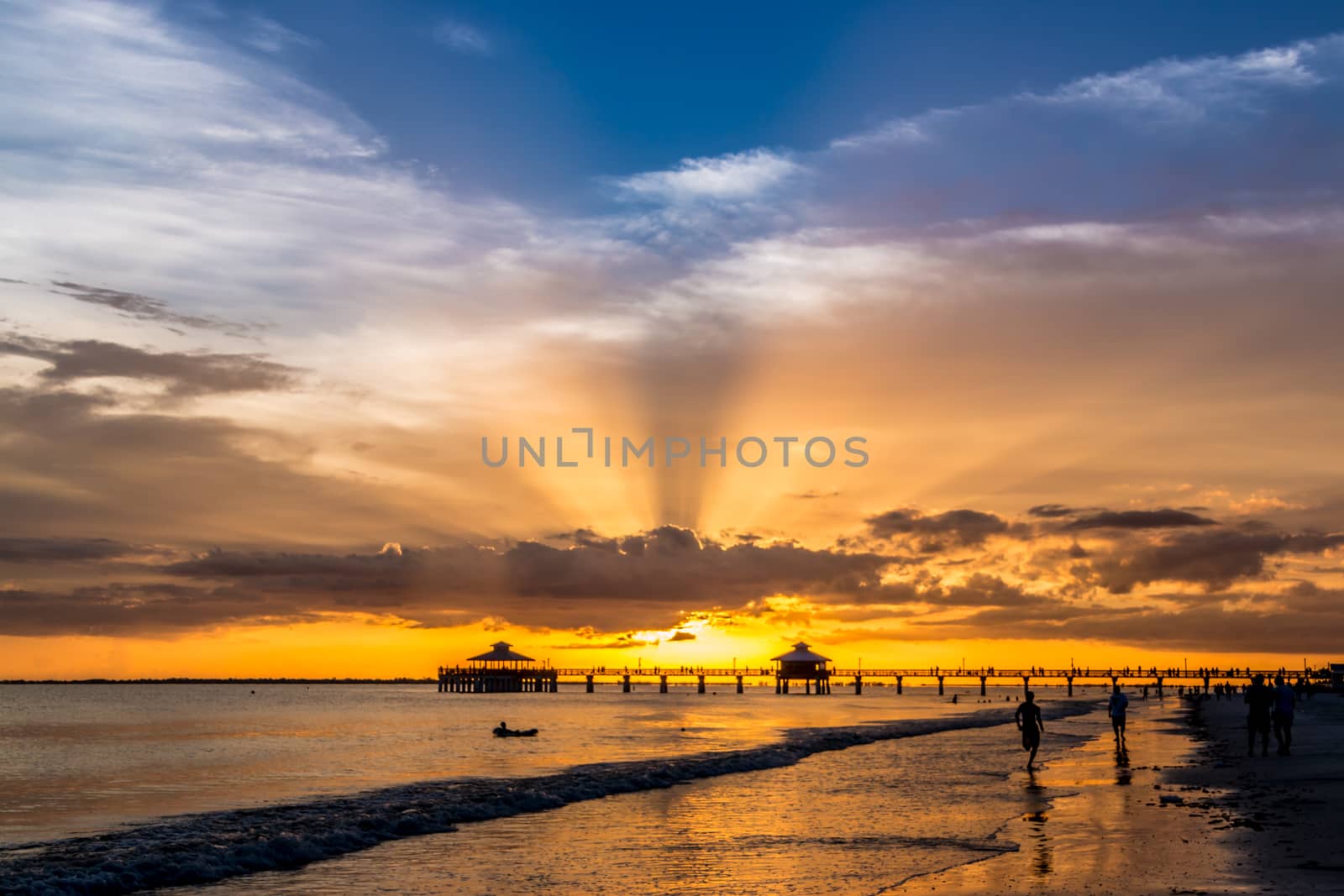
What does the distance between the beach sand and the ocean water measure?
1.24m

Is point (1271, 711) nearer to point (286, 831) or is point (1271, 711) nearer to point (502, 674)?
point (286, 831)

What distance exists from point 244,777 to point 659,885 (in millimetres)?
32256

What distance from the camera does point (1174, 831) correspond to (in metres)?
19.5

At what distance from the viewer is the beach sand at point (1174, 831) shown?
1501 centimetres

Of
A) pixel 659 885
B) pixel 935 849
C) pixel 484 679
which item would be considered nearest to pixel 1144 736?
pixel 935 849

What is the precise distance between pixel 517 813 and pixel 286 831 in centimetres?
623

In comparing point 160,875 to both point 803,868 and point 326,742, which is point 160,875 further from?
point 326,742

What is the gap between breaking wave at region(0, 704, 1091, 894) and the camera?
813 inches

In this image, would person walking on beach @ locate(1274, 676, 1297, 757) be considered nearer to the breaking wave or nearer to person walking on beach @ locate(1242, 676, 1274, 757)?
person walking on beach @ locate(1242, 676, 1274, 757)

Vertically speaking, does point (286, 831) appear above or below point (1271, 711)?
below

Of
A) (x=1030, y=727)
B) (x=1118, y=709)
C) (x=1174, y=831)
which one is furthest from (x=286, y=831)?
(x=1118, y=709)

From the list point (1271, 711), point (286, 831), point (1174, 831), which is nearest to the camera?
point (1174, 831)

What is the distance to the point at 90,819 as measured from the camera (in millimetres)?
30891

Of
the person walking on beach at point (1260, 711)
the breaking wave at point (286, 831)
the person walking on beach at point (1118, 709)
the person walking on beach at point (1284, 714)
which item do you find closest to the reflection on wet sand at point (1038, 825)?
the person walking on beach at point (1118, 709)
